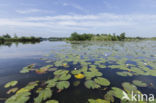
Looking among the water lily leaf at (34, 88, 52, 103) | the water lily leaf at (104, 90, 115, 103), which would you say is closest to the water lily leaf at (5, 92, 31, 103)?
the water lily leaf at (34, 88, 52, 103)

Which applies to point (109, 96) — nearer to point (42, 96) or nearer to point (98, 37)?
point (42, 96)

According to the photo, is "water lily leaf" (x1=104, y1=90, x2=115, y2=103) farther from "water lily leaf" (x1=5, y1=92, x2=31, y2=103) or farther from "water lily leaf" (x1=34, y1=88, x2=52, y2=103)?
"water lily leaf" (x1=5, y1=92, x2=31, y2=103)

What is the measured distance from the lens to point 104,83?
Result: 266 cm

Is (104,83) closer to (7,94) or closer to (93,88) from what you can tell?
(93,88)

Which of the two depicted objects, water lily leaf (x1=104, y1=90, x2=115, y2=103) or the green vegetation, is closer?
water lily leaf (x1=104, y1=90, x2=115, y2=103)

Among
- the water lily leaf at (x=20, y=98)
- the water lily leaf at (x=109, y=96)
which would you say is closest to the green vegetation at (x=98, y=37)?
the water lily leaf at (x=109, y=96)

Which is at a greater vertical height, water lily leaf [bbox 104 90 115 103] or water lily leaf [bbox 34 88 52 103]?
water lily leaf [bbox 34 88 52 103]

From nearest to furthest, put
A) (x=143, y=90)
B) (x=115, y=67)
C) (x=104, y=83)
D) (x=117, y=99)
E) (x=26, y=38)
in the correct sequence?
(x=117, y=99)
(x=143, y=90)
(x=104, y=83)
(x=115, y=67)
(x=26, y=38)

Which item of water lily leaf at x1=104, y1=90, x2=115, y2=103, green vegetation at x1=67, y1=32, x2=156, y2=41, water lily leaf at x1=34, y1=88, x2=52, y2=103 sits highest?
green vegetation at x1=67, y1=32, x2=156, y2=41

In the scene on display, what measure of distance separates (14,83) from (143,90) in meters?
4.49

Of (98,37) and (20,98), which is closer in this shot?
(20,98)

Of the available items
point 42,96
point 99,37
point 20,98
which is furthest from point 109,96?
point 99,37

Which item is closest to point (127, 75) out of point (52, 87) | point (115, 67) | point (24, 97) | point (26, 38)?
point (115, 67)

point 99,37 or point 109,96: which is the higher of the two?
point 99,37
